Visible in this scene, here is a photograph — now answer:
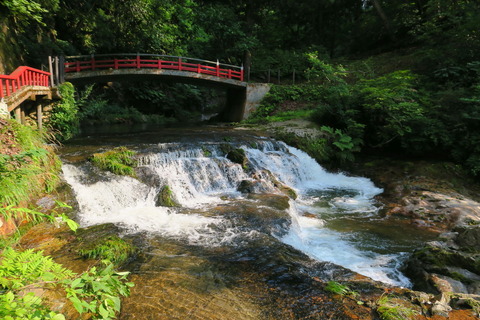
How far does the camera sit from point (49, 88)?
11180 millimetres

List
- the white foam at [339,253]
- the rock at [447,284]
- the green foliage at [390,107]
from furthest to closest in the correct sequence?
the green foliage at [390,107]
the white foam at [339,253]
the rock at [447,284]

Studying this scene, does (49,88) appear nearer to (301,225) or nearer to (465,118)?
(301,225)

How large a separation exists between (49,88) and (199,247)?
9.17 metres

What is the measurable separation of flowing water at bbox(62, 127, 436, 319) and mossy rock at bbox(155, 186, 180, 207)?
→ 164mm

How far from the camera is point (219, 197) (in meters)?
9.41

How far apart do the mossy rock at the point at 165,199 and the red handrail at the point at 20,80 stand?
14.4 feet

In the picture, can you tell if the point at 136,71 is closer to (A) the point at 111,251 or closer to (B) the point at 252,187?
(B) the point at 252,187

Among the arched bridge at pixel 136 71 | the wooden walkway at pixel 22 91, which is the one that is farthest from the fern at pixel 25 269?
the arched bridge at pixel 136 71

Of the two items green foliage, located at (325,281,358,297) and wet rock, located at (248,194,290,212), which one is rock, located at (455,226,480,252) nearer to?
green foliage, located at (325,281,358,297)

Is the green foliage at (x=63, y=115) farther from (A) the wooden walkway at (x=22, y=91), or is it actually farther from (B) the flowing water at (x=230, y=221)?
(B) the flowing water at (x=230, y=221)

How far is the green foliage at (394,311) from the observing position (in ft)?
12.3

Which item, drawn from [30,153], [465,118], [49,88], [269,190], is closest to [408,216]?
[269,190]

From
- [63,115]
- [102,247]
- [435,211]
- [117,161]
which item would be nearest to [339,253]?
[435,211]

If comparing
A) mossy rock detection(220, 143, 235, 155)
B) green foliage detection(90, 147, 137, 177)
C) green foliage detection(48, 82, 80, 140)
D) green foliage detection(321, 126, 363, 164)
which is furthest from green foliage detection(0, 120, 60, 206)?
green foliage detection(321, 126, 363, 164)
